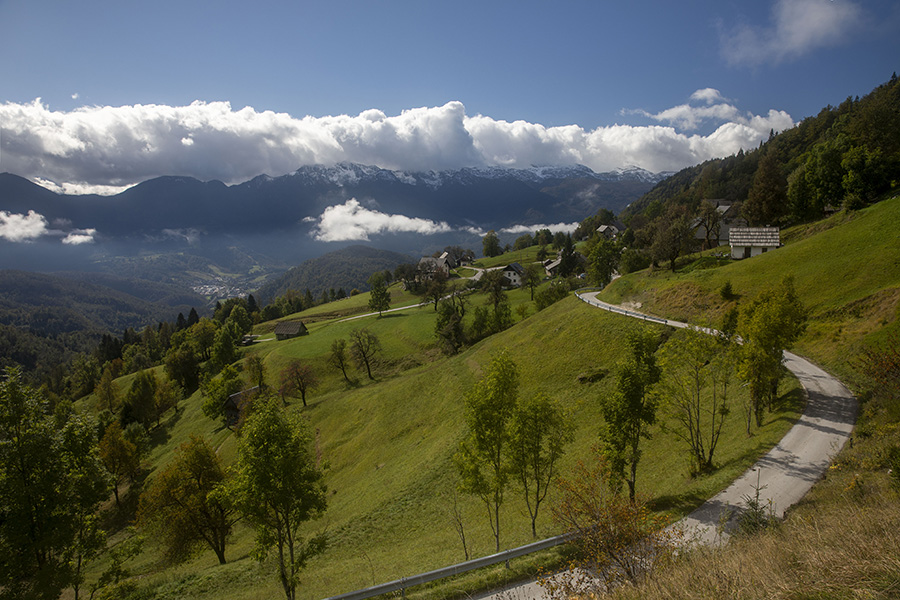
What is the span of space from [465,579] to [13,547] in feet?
59.1

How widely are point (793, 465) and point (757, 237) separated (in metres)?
57.4

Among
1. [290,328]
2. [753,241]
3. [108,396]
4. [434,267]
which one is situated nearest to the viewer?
[753,241]

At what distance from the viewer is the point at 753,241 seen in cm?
6419

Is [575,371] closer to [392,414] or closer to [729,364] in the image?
[729,364]

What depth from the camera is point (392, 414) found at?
53.6 meters

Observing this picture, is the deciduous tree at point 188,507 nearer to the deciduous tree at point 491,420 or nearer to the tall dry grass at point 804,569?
the deciduous tree at point 491,420

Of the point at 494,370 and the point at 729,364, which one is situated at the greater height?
the point at 494,370

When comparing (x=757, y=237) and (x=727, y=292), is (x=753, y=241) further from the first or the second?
(x=727, y=292)

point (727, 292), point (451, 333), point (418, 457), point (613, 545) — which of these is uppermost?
point (727, 292)

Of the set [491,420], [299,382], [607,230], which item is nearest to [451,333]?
[299,382]

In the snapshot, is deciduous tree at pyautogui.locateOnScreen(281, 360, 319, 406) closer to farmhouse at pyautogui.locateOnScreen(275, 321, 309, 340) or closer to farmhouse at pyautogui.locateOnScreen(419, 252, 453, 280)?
farmhouse at pyautogui.locateOnScreen(275, 321, 309, 340)

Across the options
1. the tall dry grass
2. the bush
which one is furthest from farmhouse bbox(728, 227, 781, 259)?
the tall dry grass

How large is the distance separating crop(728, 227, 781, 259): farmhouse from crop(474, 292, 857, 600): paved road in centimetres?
4171

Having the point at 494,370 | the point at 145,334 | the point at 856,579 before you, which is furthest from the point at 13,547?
the point at 145,334
